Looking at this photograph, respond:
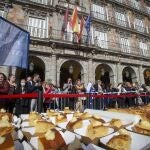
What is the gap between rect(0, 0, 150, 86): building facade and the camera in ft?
44.4

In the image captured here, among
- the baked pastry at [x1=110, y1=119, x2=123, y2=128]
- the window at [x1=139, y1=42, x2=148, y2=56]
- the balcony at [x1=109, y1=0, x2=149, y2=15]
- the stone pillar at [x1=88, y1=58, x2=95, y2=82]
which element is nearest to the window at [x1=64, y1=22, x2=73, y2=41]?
the stone pillar at [x1=88, y1=58, x2=95, y2=82]

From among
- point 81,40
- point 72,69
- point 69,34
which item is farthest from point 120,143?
point 81,40

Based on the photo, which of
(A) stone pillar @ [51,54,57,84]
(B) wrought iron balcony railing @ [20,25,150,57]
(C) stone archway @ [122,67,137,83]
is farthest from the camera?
(C) stone archway @ [122,67,137,83]

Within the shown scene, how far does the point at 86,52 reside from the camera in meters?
15.1

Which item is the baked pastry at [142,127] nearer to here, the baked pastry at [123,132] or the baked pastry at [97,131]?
the baked pastry at [123,132]

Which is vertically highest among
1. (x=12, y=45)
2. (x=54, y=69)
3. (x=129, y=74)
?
(x=129, y=74)

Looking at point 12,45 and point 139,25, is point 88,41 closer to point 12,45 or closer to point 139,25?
point 139,25

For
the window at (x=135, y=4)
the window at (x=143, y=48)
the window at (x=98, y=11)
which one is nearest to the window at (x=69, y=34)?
the window at (x=98, y=11)

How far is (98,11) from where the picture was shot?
1820 centimetres

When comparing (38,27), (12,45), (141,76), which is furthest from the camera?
(141,76)

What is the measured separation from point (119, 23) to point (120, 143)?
20.0m

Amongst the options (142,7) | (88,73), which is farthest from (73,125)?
(142,7)

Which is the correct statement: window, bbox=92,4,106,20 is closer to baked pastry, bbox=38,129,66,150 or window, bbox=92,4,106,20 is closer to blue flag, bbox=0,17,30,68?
blue flag, bbox=0,17,30,68

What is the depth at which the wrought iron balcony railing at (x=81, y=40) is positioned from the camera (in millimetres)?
14005
